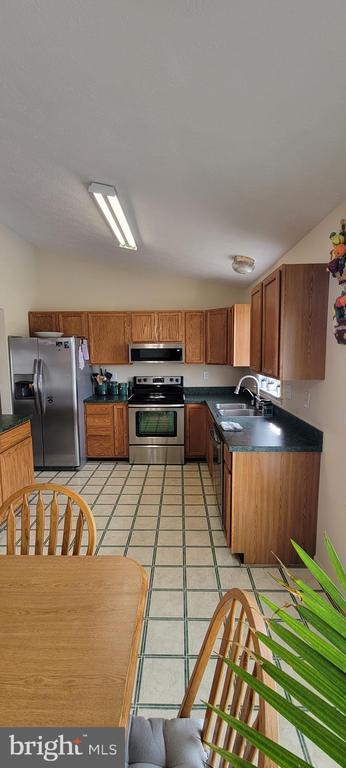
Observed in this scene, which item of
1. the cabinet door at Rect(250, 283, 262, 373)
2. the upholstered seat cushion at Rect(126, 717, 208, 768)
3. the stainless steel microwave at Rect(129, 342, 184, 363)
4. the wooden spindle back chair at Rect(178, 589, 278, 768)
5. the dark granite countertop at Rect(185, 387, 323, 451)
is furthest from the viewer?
the stainless steel microwave at Rect(129, 342, 184, 363)

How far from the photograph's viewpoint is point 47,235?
158 inches

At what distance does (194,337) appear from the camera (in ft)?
15.1

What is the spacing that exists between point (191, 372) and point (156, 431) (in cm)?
106

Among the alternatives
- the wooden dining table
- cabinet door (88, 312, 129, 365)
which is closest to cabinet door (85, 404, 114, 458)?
cabinet door (88, 312, 129, 365)

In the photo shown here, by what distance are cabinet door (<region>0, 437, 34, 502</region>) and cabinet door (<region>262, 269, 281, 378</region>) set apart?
2.23 metres

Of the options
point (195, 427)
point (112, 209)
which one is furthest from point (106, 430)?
point (112, 209)

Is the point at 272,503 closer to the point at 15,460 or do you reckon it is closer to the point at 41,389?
the point at 15,460

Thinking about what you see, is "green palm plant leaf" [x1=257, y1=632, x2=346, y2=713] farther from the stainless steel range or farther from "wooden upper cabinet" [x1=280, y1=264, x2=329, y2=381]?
the stainless steel range

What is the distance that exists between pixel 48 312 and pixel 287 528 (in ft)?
12.7


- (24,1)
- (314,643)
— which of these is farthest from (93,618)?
(24,1)

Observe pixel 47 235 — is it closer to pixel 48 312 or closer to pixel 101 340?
pixel 48 312

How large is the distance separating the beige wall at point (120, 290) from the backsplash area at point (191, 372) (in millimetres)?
14

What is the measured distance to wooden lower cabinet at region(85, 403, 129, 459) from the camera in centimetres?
445

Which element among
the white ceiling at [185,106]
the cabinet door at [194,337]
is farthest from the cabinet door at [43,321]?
the white ceiling at [185,106]
